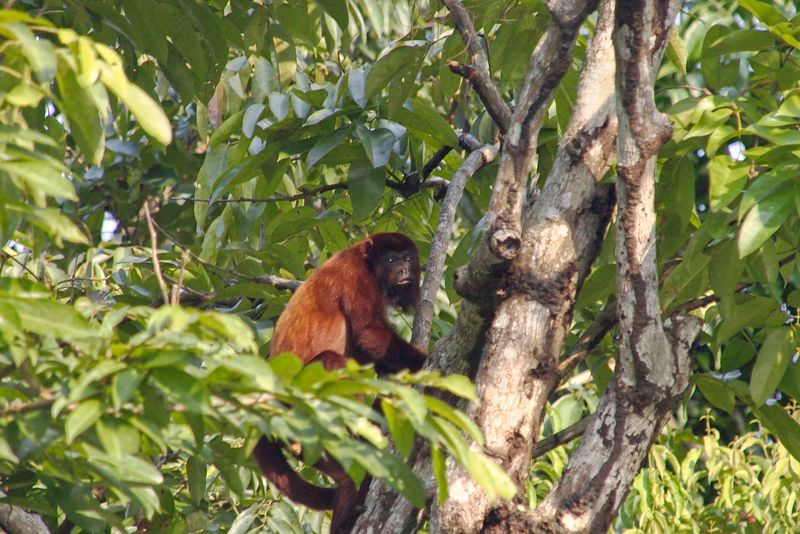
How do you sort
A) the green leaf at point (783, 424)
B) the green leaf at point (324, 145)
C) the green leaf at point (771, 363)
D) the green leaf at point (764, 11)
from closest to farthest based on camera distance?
the green leaf at point (764, 11) → the green leaf at point (771, 363) → the green leaf at point (783, 424) → the green leaf at point (324, 145)

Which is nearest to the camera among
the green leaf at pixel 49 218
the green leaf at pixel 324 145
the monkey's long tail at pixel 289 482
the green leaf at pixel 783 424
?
the green leaf at pixel 49 218

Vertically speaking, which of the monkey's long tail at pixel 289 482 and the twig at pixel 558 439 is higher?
the twig at pixel 558 439

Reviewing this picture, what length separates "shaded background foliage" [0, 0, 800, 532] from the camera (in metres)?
1.90

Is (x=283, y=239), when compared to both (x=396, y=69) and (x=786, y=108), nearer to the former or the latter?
(x=396, y=69)

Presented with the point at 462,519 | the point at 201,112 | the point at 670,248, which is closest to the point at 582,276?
the point at 670,248

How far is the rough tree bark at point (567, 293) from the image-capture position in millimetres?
2744

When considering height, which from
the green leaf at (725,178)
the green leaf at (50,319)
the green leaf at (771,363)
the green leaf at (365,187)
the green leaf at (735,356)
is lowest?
the green leaf at (735,356)

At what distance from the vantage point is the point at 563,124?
3.76 metres

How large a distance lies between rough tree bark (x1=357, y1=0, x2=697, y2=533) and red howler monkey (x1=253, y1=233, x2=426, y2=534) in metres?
1.12

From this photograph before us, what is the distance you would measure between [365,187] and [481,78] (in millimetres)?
664

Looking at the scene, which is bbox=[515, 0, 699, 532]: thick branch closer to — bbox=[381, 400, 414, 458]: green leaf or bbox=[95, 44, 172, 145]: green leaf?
bbox=[381, 400, 414, 458]: green leaf

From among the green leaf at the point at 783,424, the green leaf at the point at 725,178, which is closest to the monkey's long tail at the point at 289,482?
the green leaf at the point at 783,424

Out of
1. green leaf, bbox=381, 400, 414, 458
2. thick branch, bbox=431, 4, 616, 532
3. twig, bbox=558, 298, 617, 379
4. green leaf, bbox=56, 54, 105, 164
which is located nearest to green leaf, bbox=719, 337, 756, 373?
twig, bbox=558, 298, 617, 379

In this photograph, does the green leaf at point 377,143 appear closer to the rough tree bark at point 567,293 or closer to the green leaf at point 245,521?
the rough tree bark at point 567,293
